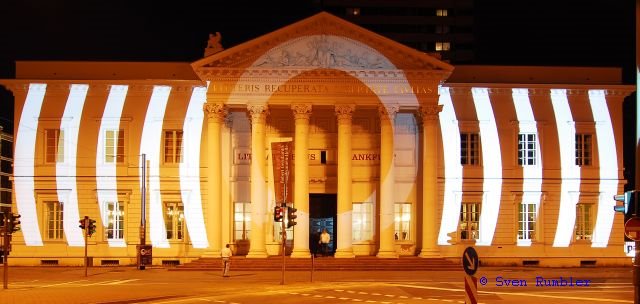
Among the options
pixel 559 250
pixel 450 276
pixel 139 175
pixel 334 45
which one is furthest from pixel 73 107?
pixel 559 250

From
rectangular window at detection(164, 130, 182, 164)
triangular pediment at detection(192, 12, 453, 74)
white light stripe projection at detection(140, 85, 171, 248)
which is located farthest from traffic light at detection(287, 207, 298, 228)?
white light stripe projection at detection(140, 85, 171, 248)

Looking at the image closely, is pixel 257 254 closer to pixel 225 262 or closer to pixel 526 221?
pixel 225 262

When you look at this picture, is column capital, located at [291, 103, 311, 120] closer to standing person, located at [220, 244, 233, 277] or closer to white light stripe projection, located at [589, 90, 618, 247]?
standing person, located at [220, 244, 233, 277]

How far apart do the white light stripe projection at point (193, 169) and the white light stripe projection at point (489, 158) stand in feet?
50.7

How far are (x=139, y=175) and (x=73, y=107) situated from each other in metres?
5.30

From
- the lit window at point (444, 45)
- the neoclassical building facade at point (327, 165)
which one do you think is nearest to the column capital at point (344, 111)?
the neoclassical building facade at point (327, 165)

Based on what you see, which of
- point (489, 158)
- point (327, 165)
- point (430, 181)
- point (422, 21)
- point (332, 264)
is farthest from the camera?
point (422, 21)

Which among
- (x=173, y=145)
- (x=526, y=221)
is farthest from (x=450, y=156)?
(x=173, y=145)

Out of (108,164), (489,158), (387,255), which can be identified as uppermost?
(489,158)

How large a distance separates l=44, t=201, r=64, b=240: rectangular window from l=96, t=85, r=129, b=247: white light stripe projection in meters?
2.35

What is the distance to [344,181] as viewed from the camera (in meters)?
45.0

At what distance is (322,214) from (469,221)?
8.30m

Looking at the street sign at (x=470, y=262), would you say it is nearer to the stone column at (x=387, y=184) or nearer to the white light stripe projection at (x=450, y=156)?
the stone column at (x=387, y=184)

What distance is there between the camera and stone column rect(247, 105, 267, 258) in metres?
44.7
